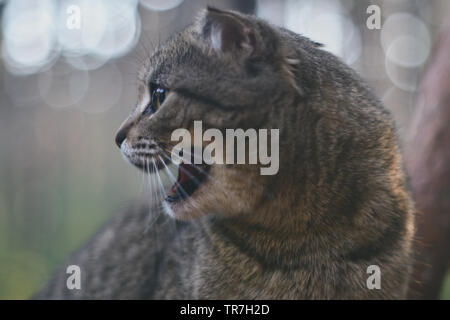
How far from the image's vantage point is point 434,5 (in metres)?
3.68

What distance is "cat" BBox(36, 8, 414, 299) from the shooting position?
1.44 m

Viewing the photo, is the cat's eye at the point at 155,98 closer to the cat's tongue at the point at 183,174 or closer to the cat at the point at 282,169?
the cat at the point at 282,169

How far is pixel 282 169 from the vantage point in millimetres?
1439

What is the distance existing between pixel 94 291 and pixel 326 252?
4.43 ft

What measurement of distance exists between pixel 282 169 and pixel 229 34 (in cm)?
52

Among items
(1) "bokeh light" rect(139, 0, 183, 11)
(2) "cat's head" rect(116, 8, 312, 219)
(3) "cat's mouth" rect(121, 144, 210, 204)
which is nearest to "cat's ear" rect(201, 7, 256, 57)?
(2) "cat's head" rect(116, 8, 312, 219)

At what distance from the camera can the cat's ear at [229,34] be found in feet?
4.58

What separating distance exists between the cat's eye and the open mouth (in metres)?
0.26

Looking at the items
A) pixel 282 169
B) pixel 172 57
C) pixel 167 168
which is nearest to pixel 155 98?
pixel 172 57

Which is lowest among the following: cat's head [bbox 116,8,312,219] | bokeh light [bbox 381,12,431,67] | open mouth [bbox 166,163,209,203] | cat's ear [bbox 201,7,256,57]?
open mouth [bbox 166,163,209,203]

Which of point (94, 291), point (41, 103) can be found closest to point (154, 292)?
point (94, 291)

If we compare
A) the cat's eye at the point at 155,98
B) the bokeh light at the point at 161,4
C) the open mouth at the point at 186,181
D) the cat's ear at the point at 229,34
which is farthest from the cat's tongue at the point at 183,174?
the bokeh light at the point at 161,4

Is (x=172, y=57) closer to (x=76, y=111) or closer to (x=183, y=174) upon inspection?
(x=183, y=174)

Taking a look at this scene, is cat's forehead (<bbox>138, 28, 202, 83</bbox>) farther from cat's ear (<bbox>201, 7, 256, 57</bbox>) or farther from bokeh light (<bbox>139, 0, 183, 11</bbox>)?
bokeh light (<bbox>139, 0, 183, 11</bbox>)
